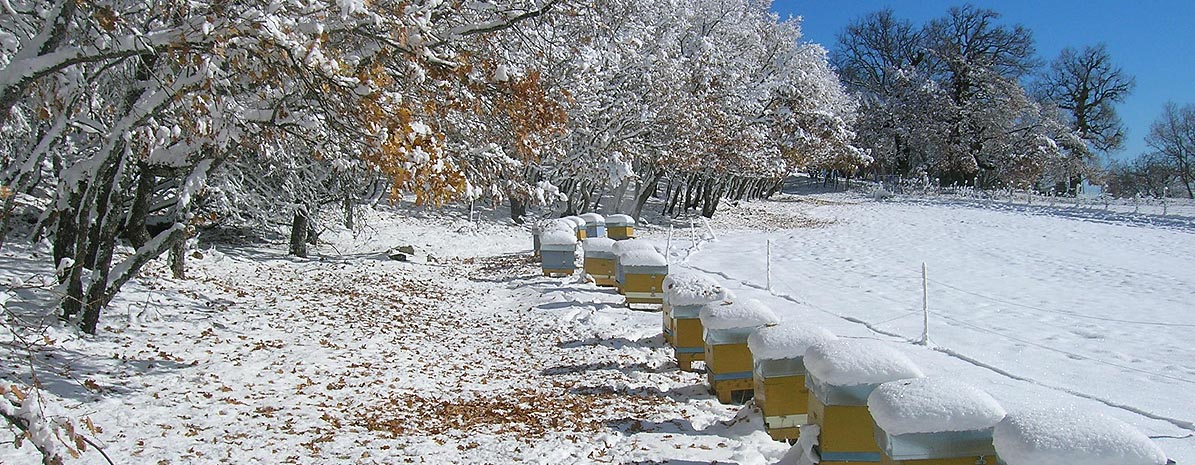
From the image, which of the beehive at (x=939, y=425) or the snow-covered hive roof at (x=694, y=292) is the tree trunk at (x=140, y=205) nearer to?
the snow-covered hive roof at (x=694, y=292)

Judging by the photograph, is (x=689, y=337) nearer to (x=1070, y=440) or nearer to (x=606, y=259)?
(x=1070, y=440)

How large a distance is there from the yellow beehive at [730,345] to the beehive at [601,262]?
7292 mm

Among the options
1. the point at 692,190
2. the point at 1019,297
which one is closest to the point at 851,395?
the point at 1019,297

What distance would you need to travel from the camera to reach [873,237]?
100 feet

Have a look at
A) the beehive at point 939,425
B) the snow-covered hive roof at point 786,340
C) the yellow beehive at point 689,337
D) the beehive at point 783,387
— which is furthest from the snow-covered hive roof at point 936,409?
the yellow beehive at point 689,337

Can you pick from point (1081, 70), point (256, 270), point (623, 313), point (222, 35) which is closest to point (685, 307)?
point (623, 313)

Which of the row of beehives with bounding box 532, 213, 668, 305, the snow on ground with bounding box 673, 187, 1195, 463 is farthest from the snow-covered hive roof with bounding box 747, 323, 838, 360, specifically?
the row of beehives with bounding box 532, 213, 668, 305

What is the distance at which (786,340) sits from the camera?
6805mm

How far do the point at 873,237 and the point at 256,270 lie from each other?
75.9 feet

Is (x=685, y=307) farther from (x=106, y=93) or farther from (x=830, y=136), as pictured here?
(x=830, y=136)

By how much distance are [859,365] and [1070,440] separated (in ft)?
5.58

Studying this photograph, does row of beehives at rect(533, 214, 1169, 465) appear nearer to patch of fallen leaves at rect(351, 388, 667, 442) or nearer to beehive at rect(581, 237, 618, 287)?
patch of fallen leaves at rect(351, 388, 667, 442)

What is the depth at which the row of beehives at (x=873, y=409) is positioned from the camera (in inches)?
161

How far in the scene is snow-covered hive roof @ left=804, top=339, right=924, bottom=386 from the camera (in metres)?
5.58
